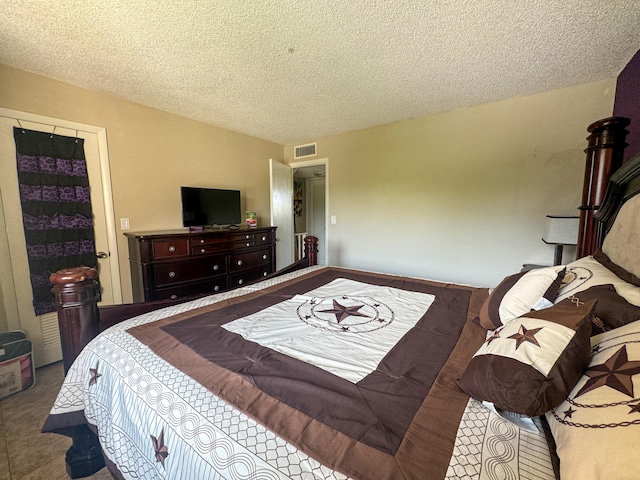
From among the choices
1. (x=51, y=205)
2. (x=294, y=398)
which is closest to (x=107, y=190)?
(x=51, y=205)

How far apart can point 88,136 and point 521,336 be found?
343 cm

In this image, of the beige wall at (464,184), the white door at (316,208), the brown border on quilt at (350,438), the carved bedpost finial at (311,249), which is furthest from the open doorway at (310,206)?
the brown border on quilt at (350,438)

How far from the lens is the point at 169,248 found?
2.54 m

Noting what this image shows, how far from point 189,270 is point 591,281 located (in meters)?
2.95

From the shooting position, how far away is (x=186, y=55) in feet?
6.12

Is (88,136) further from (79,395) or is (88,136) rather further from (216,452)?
(216,452)

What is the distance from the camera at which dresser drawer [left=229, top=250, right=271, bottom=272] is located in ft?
10.2

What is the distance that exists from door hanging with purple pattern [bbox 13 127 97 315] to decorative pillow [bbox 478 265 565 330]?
10.5ft

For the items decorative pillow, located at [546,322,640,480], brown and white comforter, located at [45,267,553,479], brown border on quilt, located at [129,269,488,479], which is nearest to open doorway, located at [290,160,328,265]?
brown and white comforter, located at [45,267,553,479]

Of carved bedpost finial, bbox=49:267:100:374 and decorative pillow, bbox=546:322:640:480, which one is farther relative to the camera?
carved bedpost finial, bbox=49:267:100:374

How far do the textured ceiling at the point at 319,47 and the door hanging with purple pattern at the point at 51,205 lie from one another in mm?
595

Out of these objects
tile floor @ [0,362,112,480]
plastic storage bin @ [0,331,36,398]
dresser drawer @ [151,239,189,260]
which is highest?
dresser drawer @ [151,239,189,260]

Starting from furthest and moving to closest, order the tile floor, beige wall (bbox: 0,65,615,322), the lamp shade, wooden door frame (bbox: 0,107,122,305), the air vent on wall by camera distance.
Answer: the air vent on wall, beige wall (bbox: 0,65,615,322), wooden door frame (bbox: 0,107,122,305), the lamp shade, the tile floor

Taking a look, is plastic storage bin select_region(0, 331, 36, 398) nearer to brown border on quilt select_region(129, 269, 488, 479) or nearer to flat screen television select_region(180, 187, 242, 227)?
flat screen television select_region(180, 187, 242, 227)
